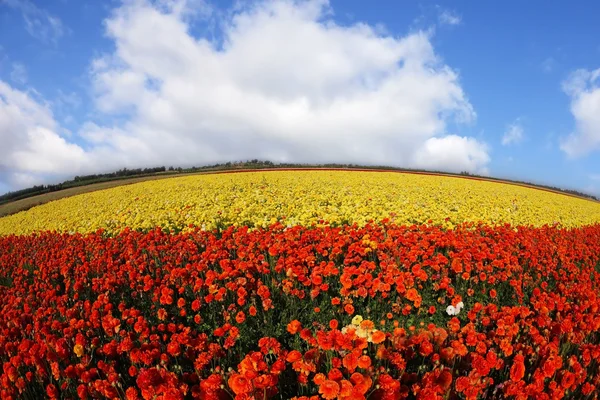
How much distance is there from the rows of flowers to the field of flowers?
0.02 meters

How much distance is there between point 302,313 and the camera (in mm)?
5402

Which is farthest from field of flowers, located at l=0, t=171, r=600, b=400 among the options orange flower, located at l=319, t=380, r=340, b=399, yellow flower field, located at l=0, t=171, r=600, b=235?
yellow flower field, located at l=0, t=171, r=600, b=235

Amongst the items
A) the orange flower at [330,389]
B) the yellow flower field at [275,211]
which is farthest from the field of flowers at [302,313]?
the yellow flower field at [275,211]

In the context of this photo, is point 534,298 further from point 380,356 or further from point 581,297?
point 380,356

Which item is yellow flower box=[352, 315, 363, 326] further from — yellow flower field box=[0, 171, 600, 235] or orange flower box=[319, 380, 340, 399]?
yellow flower field box=[0, 171, 600, 235]

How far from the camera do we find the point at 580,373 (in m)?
3.41

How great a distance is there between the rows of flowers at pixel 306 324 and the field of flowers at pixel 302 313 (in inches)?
0.9

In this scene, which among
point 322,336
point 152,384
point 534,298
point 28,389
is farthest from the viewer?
point 534,298

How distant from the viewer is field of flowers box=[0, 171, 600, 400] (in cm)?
315

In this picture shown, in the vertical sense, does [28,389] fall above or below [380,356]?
below

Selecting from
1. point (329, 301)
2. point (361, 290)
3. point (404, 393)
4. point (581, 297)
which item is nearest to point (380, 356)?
point (404, 393)

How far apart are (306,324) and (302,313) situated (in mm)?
250

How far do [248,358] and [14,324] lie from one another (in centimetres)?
385

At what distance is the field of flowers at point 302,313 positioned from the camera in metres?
3.15
